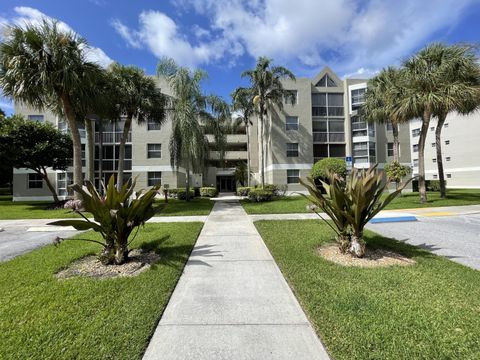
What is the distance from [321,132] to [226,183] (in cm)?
1650

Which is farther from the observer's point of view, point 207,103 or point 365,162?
point 365,162

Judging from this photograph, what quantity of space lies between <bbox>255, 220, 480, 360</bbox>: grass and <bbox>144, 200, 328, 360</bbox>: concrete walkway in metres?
0.25

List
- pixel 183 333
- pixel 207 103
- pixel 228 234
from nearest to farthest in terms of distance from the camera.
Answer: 1. pixel 183 333
2. pixel 228 234
3. pixel 207 103

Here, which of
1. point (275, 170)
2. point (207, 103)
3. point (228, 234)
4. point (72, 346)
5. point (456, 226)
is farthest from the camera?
point (275, 170)

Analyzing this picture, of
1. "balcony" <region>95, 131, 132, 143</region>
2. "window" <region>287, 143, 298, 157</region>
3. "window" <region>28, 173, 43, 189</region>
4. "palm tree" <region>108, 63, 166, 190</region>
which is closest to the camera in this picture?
"palm tree" <region>108, 63, 166, 190</region>

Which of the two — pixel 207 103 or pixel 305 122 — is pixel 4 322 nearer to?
pixel 207 103

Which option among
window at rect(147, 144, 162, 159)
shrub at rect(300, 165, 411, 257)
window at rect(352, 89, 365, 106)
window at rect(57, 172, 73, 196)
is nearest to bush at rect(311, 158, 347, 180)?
window at rect(352, 89, 365, 106)

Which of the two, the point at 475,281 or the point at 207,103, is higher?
the point at 207,103

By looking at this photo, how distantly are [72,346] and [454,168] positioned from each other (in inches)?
1854

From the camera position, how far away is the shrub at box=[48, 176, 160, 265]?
4.75 m

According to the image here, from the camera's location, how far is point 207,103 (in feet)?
65.4

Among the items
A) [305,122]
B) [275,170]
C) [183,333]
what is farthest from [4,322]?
[305,122]

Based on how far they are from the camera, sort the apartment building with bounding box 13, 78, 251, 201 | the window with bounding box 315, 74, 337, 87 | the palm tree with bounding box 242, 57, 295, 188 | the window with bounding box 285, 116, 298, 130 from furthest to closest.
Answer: the window with bounding box 315, 74, 337, 87
the window with bounding box 285, 116, 298, 130
the apartment building with bounding box 13, 78, 251, 201
the palm tree with bounding box 242, 57, 295, 188

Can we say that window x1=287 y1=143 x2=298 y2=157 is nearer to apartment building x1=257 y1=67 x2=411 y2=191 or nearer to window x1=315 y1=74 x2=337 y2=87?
apartment building x1=257 y1=67 x2=411 y2=191
